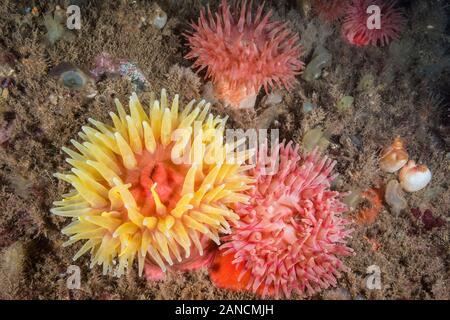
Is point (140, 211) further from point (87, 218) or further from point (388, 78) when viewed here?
point (388, 78)

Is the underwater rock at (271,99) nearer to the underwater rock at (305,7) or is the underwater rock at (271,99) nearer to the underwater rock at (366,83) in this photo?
the underwater rock at (366,83)

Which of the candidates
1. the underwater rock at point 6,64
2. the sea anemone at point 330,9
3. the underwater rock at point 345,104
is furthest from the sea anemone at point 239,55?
the underwater rock at point 6,64

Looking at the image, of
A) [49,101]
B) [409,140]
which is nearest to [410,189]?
[409,140]

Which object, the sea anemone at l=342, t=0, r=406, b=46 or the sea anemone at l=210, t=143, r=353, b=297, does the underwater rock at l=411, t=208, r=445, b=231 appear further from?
the sea anemone at l=342, t=0, r=406, b=46

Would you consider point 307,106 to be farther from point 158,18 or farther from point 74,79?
point 74,79

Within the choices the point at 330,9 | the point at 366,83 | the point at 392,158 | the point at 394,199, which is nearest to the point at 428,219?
the point at 394,199

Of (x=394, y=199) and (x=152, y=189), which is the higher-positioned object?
(x=394, y=199)

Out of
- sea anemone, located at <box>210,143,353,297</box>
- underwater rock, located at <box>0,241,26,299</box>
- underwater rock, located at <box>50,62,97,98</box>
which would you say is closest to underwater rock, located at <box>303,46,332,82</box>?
sea anemone, located at <box>210,143,353,297</box>
